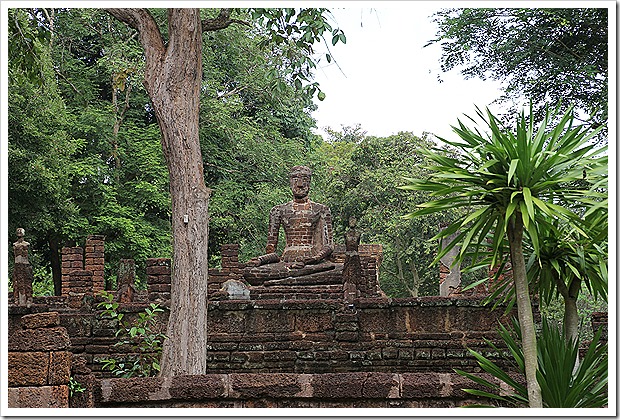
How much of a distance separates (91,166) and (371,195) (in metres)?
8.05

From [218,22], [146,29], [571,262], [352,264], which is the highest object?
[218,22]

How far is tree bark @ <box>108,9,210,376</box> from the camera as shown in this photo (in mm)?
7242

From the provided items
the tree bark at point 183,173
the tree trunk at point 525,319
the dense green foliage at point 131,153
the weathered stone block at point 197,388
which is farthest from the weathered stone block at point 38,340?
the dense green foliage at point 131,153

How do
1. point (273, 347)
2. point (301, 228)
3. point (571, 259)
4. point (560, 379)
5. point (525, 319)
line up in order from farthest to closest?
point (301, 228)
point (273, 347)
point (571, 259)
point (560, 379)
point (525, 319)

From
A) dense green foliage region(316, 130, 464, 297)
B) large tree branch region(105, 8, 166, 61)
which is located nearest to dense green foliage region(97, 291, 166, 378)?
large tree branch region(105, 8, 166, 61)

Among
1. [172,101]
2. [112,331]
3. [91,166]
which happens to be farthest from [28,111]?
[172,101]

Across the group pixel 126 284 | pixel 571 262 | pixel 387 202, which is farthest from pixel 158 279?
pixel 387 202

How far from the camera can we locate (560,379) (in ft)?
17.4

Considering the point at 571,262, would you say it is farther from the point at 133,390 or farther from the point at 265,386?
the point at 133,390

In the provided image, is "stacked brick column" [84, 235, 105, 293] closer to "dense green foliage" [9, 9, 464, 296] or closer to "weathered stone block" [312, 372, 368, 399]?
"dense green foliage" [9, 9, 464, 296]

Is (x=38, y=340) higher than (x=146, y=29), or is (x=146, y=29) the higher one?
(x=146, y=29)

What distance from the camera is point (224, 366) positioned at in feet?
29.7

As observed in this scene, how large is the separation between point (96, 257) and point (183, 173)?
24.7 ft

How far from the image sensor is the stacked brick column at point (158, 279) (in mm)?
10312
